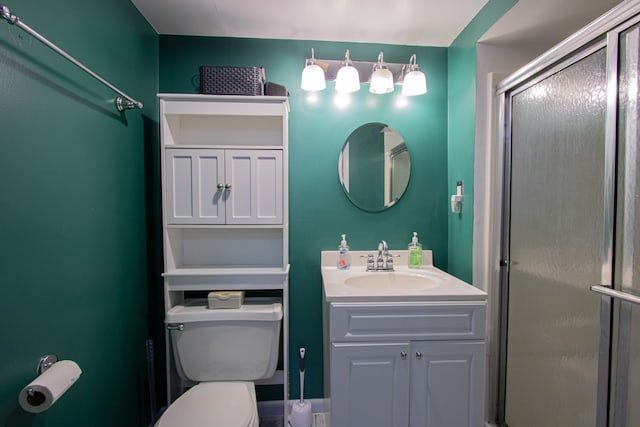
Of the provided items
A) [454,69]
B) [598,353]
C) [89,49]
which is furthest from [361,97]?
[598,353]

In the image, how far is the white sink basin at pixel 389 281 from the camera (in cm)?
152

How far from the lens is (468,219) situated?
1.52 meters

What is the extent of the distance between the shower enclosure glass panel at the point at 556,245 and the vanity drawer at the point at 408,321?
292 millimetres

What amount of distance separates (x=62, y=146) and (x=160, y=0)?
34.5 inches

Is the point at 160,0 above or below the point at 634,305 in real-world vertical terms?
above

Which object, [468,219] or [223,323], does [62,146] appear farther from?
[468,219]

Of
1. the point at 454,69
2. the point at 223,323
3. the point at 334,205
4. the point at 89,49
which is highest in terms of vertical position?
the point at 454,69

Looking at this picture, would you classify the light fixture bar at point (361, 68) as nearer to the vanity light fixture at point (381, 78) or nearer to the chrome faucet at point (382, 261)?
the vanity light fixture at point (381, 78)

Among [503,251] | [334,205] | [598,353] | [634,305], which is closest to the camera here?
[634,305]

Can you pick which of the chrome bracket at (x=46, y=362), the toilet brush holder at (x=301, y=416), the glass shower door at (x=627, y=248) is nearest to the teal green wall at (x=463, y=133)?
the glass shower door at (x=627, y=248)

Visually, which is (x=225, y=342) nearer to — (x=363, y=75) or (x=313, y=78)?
(x=313, y=78)

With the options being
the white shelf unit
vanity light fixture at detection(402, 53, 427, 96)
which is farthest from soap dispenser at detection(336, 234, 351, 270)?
vanity light fixture at detection(402, 53, 427, 96)

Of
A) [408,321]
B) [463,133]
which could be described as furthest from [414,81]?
[408,321]

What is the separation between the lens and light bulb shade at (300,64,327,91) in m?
1.48
